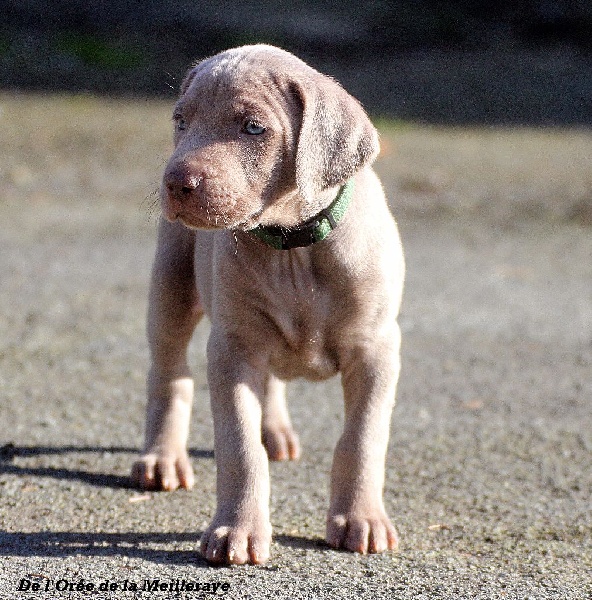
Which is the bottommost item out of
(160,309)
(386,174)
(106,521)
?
(386,174)

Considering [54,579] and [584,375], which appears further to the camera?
[584,375]

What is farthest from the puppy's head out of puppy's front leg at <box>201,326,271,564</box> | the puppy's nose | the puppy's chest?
puppy's front leg at <box>201,326,271,564</box>

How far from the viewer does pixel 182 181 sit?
11.2ft

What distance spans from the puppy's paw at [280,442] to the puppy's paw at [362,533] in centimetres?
110

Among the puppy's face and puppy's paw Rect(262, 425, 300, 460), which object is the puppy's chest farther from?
puppy's paw Rect(262, 425, 300, 460)

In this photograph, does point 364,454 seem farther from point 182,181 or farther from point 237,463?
point 182,181

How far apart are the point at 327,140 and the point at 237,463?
106cm

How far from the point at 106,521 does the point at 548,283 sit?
16.7 feet

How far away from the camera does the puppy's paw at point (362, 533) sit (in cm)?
386

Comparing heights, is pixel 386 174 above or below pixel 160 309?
below

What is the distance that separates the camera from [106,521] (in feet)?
13.8

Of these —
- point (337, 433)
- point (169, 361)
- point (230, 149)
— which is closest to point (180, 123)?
point (230, 149)

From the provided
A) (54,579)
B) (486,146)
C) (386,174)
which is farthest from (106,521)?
(486,146)

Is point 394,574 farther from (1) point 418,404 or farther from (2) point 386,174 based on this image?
(2) point 386,174
